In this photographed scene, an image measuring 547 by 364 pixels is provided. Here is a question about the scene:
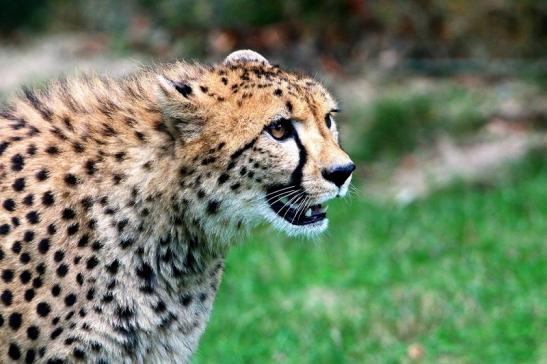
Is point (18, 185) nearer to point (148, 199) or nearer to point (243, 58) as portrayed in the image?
point (148, 199)

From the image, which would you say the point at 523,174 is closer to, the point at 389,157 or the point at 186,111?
the point at 389,157

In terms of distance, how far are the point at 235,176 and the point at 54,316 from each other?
0.75m

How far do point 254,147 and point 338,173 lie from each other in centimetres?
29

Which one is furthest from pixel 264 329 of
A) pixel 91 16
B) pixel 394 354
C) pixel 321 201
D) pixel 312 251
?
pixel 91 16

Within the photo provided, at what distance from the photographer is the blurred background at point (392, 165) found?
225 inches

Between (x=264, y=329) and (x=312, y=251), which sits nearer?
(x=264, y=329)

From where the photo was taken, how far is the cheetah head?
11.9ft

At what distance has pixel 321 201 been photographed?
3.67 m

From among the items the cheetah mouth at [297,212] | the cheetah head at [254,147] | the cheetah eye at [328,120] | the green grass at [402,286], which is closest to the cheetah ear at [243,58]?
the cheetah head at [254,147]

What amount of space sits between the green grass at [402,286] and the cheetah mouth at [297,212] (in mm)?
1300

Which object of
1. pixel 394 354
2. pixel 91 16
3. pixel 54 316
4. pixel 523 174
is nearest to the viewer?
pixel 54 316

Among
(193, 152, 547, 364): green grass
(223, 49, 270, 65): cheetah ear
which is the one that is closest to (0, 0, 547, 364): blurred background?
(193, 152, 547, 364): green grass

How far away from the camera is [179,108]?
11.9ft

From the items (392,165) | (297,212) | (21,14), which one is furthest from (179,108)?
(21,14)
